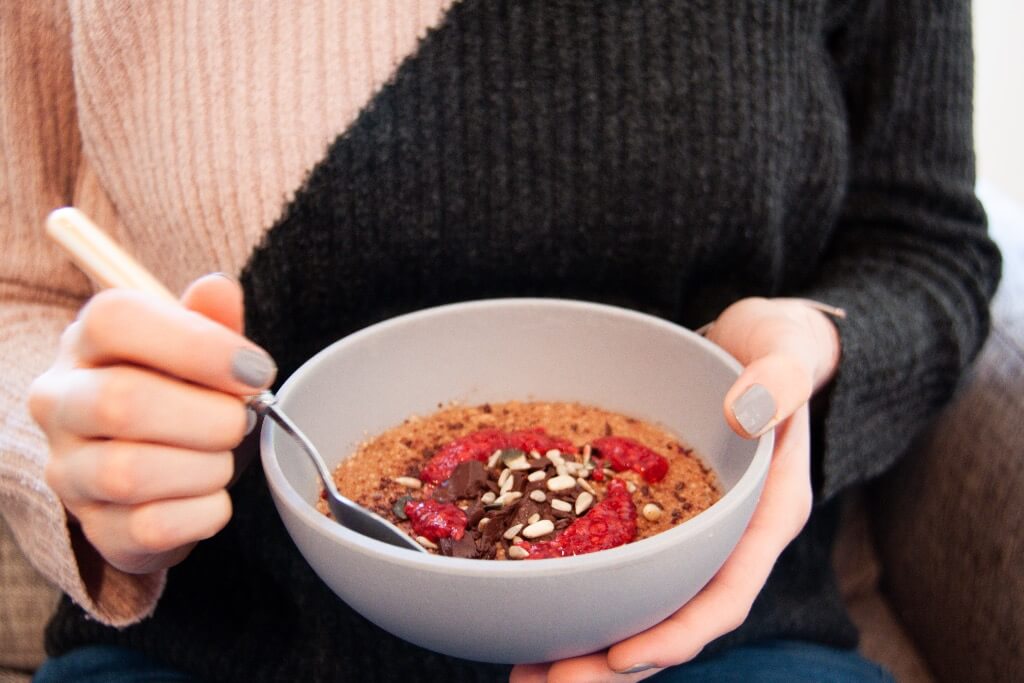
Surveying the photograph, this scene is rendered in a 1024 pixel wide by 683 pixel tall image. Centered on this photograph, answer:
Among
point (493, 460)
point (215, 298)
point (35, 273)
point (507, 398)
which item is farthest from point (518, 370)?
point (35, 273)

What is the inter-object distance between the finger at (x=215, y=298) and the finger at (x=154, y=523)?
12 cm

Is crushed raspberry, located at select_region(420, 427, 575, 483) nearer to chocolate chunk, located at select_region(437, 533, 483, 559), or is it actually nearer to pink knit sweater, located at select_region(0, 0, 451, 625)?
chocolate chunk, located at select_region(437, 533, 483, 559)

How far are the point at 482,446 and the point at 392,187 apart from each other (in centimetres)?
28

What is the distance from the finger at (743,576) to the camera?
58 centimetres

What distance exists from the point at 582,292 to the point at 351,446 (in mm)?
324

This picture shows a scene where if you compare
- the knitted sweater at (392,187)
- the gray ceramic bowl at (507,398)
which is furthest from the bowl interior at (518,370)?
the knitted sweater at (392,187)

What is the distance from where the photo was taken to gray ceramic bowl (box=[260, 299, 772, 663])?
51 centimetres

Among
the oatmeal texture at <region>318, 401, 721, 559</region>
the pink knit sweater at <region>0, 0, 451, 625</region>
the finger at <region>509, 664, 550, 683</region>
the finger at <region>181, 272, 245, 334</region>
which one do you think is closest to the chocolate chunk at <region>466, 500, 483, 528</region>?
the oatmeal texture at <region>318, 401, 721, 559</region>

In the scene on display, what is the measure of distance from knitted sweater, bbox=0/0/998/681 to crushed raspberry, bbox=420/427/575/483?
0.70 feet

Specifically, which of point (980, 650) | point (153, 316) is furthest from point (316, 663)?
point (980, 650)

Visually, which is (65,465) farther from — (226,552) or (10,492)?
(226,552)

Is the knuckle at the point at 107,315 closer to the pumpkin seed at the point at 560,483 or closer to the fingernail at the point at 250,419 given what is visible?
the fingernail at the point at 250,419

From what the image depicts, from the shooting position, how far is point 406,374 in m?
0.79

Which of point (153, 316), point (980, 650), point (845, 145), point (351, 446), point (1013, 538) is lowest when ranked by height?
point (980, 650)
